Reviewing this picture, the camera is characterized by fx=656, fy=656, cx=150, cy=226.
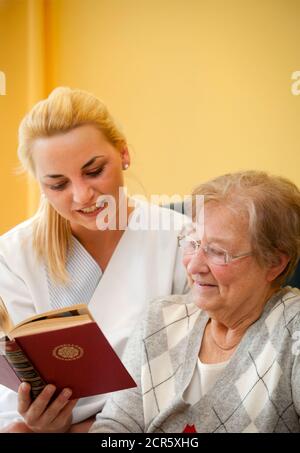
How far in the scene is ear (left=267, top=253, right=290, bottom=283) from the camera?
51.9 inches

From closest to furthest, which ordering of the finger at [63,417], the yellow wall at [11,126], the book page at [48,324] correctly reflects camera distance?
the book page at [48,324] → the finger at [63,417] → the yellow wall at [11,126]

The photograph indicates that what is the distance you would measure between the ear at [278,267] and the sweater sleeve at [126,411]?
31cm

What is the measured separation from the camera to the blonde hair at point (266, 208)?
1277mm

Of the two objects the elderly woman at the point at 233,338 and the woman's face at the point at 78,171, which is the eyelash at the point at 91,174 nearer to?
the woman's face at the point at 78,171

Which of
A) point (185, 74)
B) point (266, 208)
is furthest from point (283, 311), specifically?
point (185, 74)

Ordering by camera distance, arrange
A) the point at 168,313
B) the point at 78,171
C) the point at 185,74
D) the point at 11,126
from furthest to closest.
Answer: the point at 11,126
the point at 185,74
the point at 78,171
the point at 168,313

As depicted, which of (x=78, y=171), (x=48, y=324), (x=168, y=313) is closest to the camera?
(x=48, y=324)

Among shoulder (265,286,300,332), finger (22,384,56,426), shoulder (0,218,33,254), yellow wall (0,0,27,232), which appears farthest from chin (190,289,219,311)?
yellow wall (0,0,27,232)

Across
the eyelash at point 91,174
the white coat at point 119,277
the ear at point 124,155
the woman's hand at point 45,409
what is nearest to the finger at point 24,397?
the woman's hand at point 45,409

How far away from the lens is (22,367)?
4.11 feet

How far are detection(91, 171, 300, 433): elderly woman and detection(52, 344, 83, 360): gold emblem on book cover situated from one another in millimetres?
183

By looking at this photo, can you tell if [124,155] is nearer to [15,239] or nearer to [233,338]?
[15,239]
